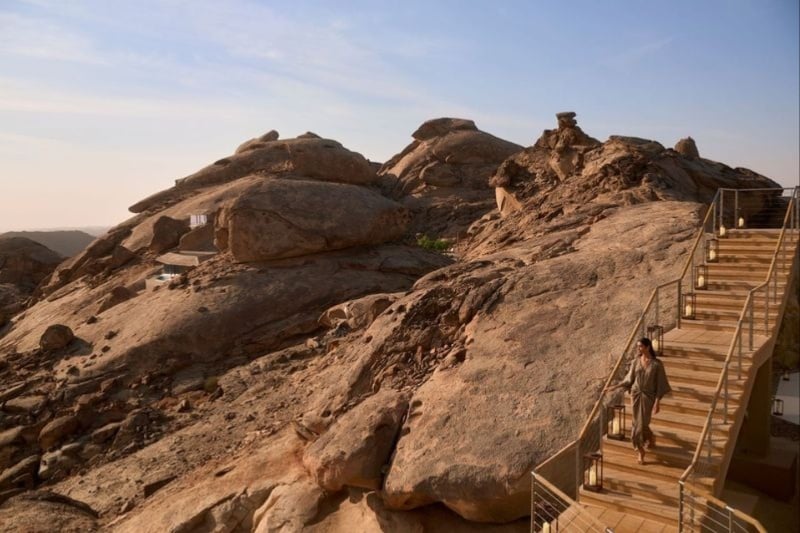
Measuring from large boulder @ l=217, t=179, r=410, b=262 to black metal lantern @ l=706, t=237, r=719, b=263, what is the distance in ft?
49.2

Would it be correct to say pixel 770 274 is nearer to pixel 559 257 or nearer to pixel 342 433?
pixel 559 257

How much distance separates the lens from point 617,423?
10.4 m

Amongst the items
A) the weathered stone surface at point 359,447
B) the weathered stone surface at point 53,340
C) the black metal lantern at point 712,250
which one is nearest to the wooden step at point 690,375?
the black metal lantern at point 712,250

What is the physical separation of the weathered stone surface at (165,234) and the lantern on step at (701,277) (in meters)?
26.0

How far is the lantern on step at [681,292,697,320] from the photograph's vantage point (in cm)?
1259

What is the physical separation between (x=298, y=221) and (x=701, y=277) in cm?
1633

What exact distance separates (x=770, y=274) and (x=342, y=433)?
27.3ft

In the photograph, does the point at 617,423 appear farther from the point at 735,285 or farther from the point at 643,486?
the point at 735,285

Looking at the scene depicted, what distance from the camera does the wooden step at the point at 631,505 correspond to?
8789 millimetres

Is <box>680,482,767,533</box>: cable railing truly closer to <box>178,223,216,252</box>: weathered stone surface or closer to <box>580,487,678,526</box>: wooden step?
<box>580,487,678,526</box>: wooden step

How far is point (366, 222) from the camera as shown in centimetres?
2719

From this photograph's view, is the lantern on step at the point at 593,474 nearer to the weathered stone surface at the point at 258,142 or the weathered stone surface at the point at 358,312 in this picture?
the weathered stone surface at the point at 358,312

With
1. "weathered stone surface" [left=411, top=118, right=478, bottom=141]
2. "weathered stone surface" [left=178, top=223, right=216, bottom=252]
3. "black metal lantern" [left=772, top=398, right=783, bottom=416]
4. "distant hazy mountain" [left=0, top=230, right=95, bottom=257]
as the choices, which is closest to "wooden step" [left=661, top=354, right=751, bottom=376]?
"black metal lantern" [left=772, top=398, right=783, bottom=416]

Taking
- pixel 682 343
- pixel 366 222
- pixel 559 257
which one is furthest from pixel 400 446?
pixel 366 222
